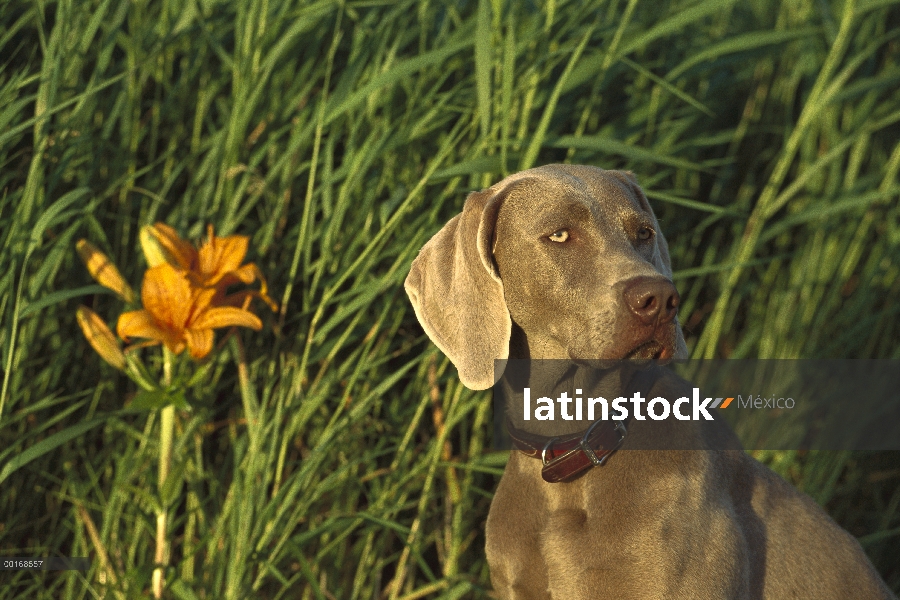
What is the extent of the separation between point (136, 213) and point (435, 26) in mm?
1102

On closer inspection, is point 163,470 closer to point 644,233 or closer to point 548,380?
point 548,380

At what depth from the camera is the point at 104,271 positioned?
255 centimetres

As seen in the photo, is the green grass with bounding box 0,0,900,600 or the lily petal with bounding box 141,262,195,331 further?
the green grass with bounding box 0,0,900,600

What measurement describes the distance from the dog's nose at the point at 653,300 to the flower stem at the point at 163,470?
1.16 meters

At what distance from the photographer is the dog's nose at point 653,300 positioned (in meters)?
1.95

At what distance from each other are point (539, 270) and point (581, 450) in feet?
1.28

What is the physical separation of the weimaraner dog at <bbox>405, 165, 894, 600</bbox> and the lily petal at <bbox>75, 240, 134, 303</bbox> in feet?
2.55

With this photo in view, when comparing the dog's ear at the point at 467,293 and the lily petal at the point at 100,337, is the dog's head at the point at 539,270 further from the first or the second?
the lily petal at the point at 100,337

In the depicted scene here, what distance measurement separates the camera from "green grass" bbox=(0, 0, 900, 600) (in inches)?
101

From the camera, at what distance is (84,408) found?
284 cm

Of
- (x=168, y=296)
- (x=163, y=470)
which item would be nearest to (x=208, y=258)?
(x=168, y=296)

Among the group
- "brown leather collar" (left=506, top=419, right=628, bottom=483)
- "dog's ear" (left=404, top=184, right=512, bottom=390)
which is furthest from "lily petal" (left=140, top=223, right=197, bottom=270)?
"brown leather collar" (left=506, top=419, right=628, bottom=483)

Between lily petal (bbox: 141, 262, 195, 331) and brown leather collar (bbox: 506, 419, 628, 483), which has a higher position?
lily petal (bbox: 141, 262, 195, 331)

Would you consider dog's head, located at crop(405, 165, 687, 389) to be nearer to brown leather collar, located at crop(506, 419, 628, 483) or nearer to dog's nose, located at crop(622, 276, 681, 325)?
dog's nose, located at crop(622, 276, 681, 325)
